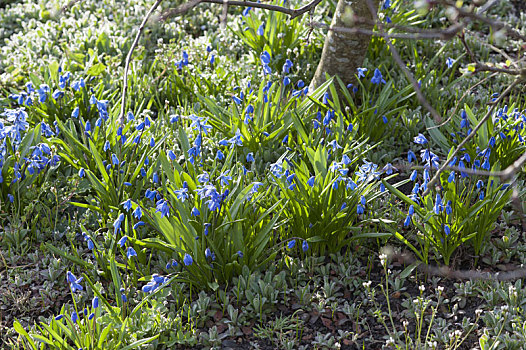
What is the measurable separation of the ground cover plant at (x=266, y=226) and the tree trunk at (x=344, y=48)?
7 centimetres

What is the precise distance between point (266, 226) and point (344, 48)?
5.41 ft

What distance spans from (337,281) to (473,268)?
719 millimetres

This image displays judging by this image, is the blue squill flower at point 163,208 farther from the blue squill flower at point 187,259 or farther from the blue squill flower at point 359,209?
the blue squill flower at point 359,209

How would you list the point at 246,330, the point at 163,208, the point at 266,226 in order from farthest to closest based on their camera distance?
the point at 266,226 < the point at 246,330 < the point at 163,208

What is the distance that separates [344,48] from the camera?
13.1ft

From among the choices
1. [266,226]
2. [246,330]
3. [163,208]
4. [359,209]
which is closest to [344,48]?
[359,209]

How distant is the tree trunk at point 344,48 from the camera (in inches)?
153

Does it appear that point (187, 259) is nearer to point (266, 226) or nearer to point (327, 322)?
point (266, 226)

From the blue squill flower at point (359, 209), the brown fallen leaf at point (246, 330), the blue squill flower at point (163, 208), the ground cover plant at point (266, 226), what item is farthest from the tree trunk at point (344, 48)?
the brown fallen leaf at point (246, 330)

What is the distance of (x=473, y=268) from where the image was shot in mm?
3035

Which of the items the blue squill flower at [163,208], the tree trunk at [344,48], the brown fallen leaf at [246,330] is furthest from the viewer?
the tree trunk at [344,48]

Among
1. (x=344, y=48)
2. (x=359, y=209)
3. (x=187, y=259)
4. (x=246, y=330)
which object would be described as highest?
(x=344, y=48)

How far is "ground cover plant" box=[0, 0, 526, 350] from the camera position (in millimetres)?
2682

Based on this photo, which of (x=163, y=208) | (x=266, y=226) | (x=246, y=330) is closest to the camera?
(x=163, y=208)
